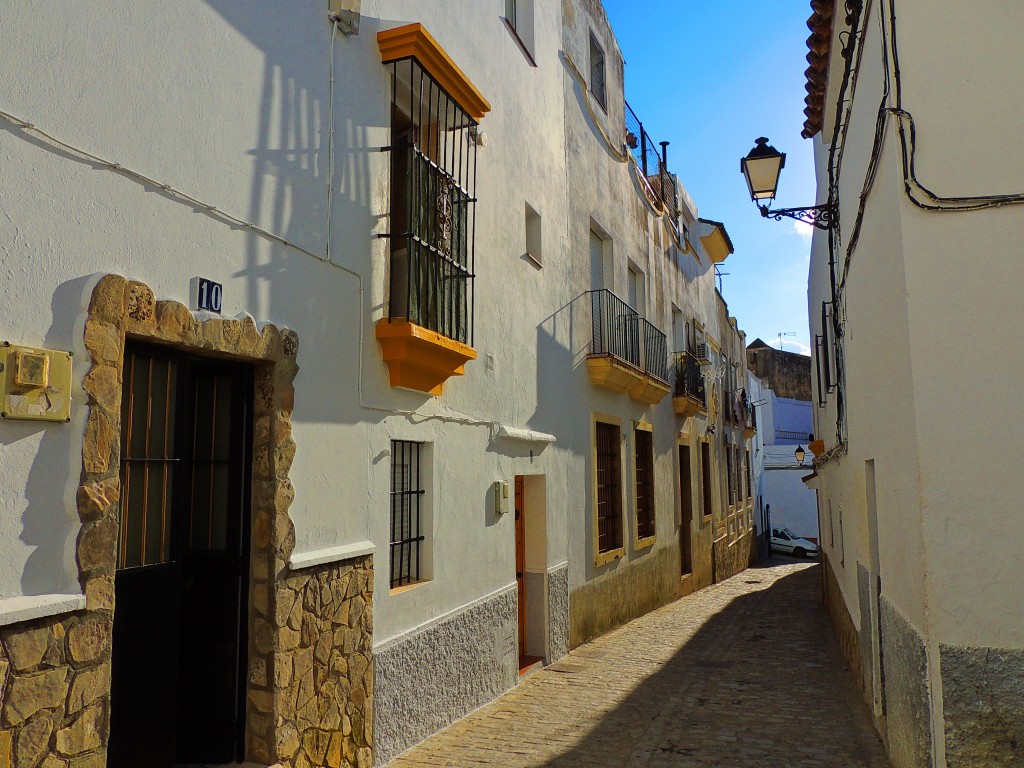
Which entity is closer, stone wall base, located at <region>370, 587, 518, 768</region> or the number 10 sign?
the number 10 sign

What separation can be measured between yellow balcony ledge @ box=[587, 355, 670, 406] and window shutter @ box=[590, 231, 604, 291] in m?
1.21

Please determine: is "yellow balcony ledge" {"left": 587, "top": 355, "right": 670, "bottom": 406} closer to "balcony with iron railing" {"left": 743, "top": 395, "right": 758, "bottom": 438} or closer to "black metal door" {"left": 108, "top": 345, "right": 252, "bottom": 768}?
"black metal door" {"left": 108, "top": 345, "right": 252, "bottom": 768}

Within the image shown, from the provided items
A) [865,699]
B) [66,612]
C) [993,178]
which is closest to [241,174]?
[66,612]

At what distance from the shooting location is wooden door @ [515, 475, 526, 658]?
28.7ft

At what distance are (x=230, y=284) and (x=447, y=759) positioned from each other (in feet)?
12.1

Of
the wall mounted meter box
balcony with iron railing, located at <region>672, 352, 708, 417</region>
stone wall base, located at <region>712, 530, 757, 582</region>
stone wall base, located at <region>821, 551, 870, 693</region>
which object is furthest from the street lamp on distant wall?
stone wall base, located at <region>712, 530, 757, 582</region>

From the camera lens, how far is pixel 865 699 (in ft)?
24.0

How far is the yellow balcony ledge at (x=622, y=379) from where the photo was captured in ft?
35.4

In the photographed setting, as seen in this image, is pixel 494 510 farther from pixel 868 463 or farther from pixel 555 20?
pixel 555 20

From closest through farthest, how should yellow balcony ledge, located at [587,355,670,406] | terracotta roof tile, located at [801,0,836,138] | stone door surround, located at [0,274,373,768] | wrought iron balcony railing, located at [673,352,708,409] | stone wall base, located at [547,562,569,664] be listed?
stone door surround, located at [0,274,373,768] → terracotta roof tile, located at [801,0,836,138] → stone wall base, located at [547,562,569,664] → yellow balcony ledge, located at [587,355,670,406] → wrought iron balcony railing, located at [673,352,708,409]

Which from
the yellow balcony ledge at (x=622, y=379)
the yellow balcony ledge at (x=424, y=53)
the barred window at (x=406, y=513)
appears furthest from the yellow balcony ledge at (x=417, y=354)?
the yellow balcony ledge at (x=622, y=379)

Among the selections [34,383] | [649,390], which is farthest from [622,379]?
[34,383]

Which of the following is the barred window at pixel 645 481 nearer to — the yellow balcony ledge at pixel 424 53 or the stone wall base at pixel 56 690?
the yellow balcony ledge at pixel 424 53

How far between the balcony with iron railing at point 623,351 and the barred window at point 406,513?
4.80 metres
